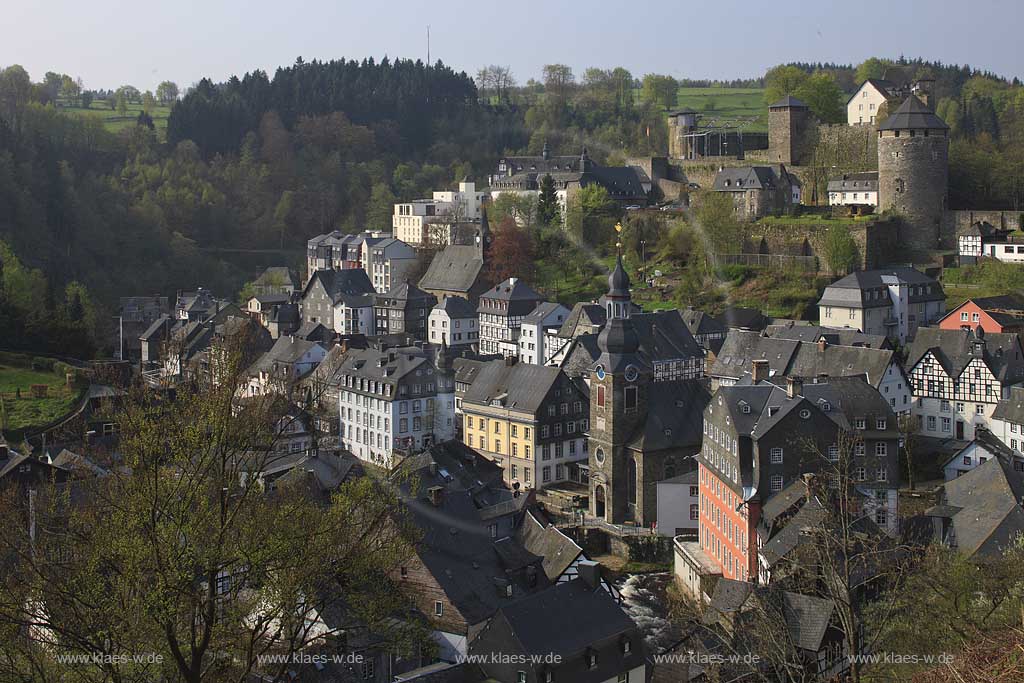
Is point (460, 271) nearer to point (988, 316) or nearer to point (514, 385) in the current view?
point (514, 385)

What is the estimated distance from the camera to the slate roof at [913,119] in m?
57.6

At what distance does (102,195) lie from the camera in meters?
83.8

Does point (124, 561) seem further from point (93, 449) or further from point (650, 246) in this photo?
point (650, 246)

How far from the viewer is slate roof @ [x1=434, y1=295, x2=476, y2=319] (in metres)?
59.3

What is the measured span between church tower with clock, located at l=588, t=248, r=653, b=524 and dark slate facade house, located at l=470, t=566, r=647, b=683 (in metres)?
13.4

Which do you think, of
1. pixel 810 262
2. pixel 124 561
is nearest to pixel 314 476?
pixel 124 561

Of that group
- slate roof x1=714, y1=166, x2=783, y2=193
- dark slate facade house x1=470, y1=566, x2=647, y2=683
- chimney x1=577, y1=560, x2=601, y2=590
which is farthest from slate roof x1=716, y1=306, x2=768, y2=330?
dark slate facade house x1=470, y1=566, x2=647, y2=683

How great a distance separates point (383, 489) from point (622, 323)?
67.5 ft

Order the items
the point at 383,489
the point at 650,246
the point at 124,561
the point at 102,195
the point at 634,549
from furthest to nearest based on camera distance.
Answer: the point at 102,195
the point at 650,246
the point at 634,549
the point at 383,489
the point at 124,561

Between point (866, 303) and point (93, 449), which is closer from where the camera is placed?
point (93, 449)

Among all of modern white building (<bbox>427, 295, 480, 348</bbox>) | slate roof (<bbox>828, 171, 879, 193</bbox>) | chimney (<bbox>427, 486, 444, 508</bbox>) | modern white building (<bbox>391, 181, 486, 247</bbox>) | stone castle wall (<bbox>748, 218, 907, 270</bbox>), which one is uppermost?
slate roof (<bbox>828, 171, 879, 193</bbox>)

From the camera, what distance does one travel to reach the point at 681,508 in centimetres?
3575

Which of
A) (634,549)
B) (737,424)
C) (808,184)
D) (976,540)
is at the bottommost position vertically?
(634,549)

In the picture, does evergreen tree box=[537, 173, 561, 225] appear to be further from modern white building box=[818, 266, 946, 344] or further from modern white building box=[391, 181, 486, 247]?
modern white building box=[818, 266, 946, 344]
